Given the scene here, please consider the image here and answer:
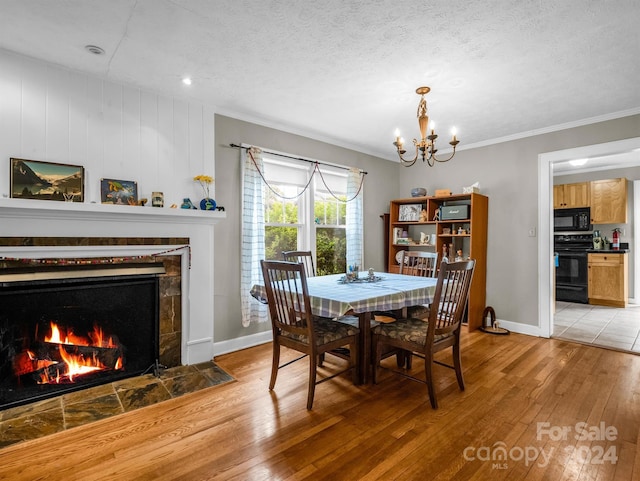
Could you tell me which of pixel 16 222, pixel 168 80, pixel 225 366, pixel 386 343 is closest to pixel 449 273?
pixel 386 343

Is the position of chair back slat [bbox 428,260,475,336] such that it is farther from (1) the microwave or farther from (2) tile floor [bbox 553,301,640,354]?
(1) the microwave

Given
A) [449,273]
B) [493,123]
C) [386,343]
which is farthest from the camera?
[493,123]

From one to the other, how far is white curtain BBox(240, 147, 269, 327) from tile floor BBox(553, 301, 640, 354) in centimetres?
355

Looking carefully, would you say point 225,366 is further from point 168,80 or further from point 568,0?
point 568,0

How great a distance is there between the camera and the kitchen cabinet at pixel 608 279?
5527mm

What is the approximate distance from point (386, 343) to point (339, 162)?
272 cm

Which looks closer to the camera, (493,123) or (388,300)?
(388,300)

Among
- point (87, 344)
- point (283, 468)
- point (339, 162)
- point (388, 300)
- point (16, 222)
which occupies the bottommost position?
point (283, 468)

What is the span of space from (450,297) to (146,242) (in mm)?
2452

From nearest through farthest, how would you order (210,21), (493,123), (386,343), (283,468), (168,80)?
(283,468) < (210,21) < (386,343) < (168,80) < (493,123)

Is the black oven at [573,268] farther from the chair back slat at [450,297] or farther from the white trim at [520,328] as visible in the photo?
the chair back slat at [450,297]

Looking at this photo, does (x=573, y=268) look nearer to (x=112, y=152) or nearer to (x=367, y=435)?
(x=367, y=435)

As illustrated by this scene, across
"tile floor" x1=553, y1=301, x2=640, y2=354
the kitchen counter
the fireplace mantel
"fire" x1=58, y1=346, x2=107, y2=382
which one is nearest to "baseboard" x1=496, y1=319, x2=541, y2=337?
"tile floor" x1=553, y1=301, x2=640, y2=354

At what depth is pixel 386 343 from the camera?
2543 mm
